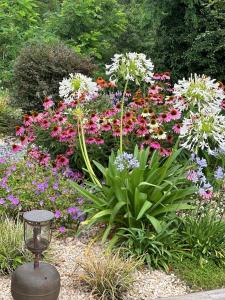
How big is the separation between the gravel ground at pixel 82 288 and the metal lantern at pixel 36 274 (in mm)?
344

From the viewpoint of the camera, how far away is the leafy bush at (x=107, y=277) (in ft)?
13.3

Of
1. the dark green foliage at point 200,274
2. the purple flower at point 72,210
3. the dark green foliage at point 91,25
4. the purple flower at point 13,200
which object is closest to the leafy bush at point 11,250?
the purple flower at point 13,200

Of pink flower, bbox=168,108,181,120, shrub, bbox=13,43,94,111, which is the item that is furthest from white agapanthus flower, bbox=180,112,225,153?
shrub, bbox=13,43,94,111

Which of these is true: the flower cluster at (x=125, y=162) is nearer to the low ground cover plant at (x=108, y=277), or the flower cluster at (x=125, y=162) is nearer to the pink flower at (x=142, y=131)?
the low ground cover plant at (x=108, y=277)

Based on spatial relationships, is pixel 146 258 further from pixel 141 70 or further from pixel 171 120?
pixel 171 120

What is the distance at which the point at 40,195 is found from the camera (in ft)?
17.1

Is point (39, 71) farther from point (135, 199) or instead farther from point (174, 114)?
point (135, 199)

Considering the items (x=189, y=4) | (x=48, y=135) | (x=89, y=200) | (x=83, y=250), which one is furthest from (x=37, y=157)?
(x=189, y=4)

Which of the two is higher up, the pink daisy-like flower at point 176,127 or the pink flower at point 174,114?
the pink flower at point 174,114

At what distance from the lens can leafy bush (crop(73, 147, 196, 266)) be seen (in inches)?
184

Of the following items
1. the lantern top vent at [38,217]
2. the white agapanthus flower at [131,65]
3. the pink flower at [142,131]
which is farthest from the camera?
the pink flower at [142,131]

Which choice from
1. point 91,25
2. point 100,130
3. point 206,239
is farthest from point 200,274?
point 91,25

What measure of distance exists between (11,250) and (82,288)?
0.66 m

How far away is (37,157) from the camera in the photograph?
5988mm
